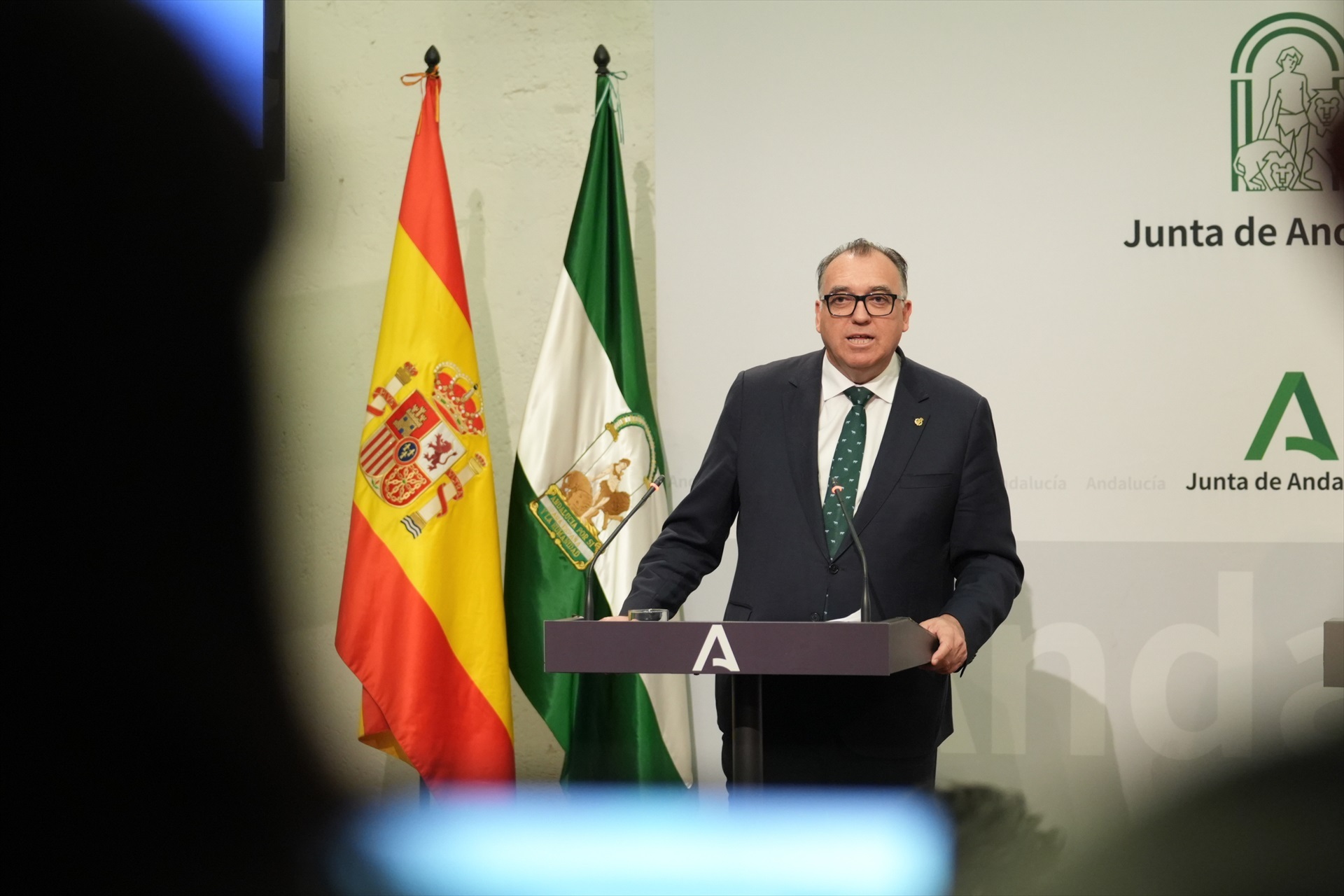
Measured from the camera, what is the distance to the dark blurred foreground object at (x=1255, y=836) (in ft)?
0.76

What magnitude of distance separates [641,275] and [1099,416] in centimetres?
142

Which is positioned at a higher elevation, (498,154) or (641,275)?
(498,154)

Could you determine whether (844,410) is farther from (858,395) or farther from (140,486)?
(140,486)

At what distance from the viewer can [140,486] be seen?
242 mm

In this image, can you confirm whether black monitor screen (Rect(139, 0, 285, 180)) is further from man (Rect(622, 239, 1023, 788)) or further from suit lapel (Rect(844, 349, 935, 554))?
suit lapel (Rect(844, 349, 935, 554))

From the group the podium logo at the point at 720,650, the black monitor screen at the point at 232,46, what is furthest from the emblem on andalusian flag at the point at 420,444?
the black monitor screen at the point at 232,46

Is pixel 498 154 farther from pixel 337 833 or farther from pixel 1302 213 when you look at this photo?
pixel 337 833

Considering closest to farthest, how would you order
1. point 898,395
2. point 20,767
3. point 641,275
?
1. point 20,767
2. point 898,395
3. point 641,275

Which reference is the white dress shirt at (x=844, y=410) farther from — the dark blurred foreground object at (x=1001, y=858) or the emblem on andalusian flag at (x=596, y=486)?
the dark blurred foreground object at (x=1001, y=858)

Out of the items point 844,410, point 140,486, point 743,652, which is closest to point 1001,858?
point 140,486

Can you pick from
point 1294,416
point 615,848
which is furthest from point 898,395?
point 615,848

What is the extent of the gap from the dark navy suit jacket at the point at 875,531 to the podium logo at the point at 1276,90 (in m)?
1.60

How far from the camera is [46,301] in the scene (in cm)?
22

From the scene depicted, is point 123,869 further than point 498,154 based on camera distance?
No
